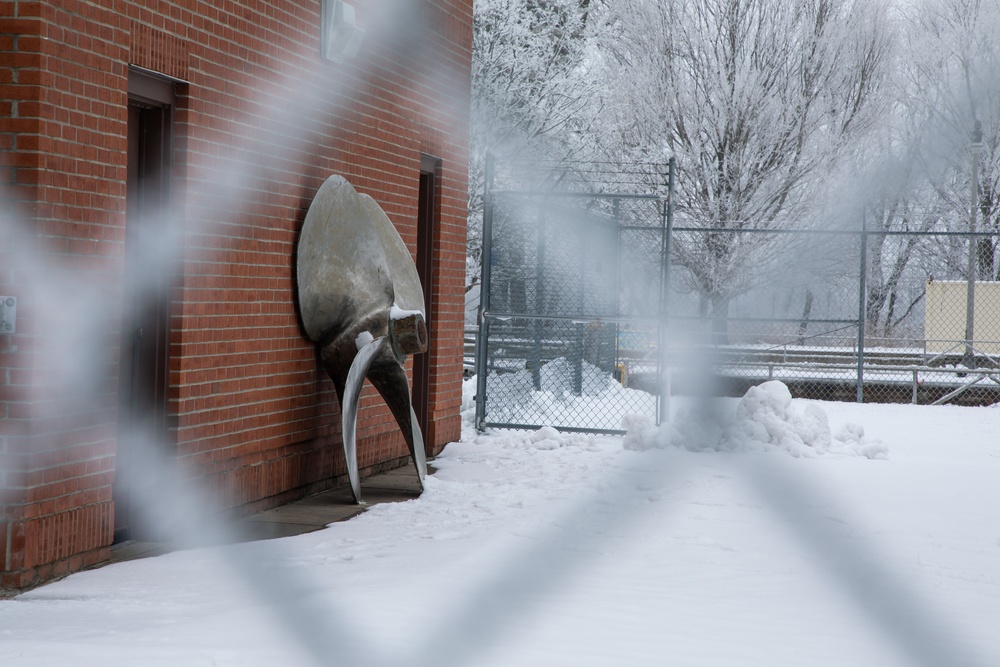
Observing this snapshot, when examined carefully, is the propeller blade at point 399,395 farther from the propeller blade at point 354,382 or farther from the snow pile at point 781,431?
the snow pile at point 781,431

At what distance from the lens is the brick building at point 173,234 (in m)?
4.04

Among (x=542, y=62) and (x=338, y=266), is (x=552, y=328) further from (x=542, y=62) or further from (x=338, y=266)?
(x=338, y=266)

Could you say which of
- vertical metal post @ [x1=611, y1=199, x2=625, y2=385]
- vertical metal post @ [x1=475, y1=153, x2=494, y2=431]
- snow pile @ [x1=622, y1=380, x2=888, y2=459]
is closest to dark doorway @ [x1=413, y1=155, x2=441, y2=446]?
vertical metal post @ [x1=475, y1=153, x2=494, y2=431]

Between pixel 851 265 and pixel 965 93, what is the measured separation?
0.53 meters

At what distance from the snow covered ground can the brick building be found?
583 millimetres

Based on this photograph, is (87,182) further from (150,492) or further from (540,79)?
(540,79)

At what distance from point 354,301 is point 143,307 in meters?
1.39

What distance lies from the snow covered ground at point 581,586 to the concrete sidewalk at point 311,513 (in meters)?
0.19

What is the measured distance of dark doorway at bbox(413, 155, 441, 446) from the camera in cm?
884

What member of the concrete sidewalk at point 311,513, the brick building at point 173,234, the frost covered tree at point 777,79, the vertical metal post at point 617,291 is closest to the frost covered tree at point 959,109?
the frost covered tree at point 777,79

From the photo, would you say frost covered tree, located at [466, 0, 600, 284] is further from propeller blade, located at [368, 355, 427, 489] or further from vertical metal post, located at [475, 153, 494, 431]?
propeller blade, located at [368, 355, 427, 489]

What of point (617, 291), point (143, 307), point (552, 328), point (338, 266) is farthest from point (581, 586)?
point (552, 328)

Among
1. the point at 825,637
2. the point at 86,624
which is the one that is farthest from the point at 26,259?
the point at 825,637

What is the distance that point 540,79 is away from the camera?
19.2 meters
